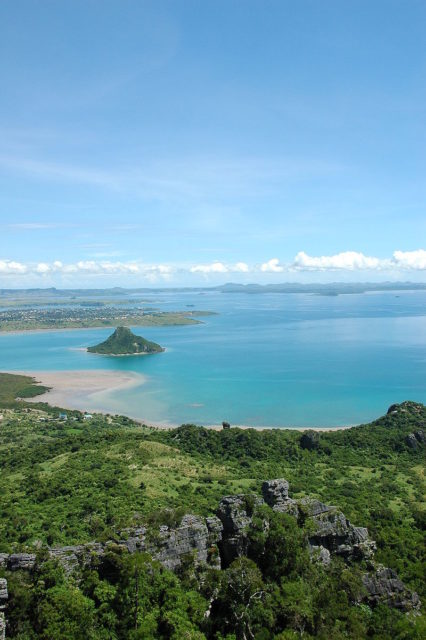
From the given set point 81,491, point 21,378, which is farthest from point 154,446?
Result: point 21,378

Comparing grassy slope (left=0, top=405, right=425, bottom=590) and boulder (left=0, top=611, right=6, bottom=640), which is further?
grassy slope (left=0, top=405, right=425, bottom=590)

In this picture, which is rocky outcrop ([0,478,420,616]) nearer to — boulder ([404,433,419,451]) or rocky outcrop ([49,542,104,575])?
rocky outcrop ([49,542,104,575])

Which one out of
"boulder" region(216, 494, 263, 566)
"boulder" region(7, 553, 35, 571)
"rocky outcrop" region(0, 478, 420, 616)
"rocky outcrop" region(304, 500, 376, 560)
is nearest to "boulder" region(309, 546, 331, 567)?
"rocky outcrop" region(0, 478, 420, 616)

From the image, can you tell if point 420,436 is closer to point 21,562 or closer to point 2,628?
point 21,562

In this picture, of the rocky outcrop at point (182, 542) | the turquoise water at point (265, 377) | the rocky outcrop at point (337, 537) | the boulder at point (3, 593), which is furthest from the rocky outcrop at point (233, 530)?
the turquoise water at point (265, 377)

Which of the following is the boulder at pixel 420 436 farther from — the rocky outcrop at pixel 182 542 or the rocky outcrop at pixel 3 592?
the rocky outcrop at pixel 3 592

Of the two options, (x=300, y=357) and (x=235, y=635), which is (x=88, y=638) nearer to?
(x=235, y=635)
